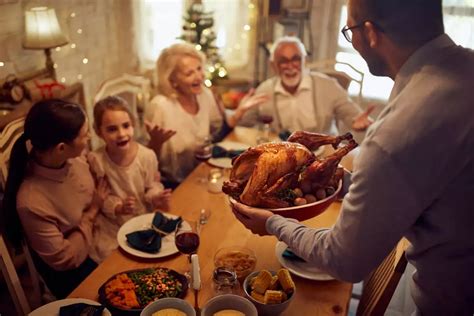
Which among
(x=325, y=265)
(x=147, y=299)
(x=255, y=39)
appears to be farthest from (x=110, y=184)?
(x=255, y=39)

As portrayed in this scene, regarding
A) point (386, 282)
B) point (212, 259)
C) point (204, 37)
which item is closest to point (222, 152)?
point (212, 259)

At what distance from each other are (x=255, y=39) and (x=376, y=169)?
3448 mm

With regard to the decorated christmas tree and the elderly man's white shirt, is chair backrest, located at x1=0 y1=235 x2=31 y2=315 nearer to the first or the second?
the elderly man's white shirt

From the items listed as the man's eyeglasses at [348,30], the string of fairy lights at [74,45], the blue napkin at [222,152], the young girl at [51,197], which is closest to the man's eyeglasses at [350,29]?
the man's eyeglasses at [348,30]

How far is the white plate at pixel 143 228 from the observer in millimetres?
1519

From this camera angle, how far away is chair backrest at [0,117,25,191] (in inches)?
68.8

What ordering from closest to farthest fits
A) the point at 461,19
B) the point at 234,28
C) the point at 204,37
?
the point at 461,19 < the point at 204,37 < the point at 234,28

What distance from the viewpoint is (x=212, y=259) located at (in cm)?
151

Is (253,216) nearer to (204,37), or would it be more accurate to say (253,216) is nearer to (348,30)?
(348,30)

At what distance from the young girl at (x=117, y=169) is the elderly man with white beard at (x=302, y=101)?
94 centimetres

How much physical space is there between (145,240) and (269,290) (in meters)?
0.51

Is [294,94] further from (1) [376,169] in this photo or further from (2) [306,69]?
(1) [376,169]

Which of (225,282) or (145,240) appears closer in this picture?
(225,282)

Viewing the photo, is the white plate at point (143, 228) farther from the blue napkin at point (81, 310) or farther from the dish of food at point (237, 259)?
the blue napkin at point (81, 310)
